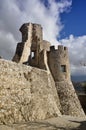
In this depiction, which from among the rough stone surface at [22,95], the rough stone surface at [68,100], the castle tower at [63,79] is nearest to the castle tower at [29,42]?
the castle tower at [63,79]

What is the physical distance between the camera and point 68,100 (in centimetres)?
2231

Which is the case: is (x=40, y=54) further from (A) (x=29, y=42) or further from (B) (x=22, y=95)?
(B) (x=22, y=95)

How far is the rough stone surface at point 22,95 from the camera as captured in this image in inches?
532

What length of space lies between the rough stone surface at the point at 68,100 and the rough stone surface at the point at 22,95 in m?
3.26

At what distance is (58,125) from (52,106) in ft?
15.1

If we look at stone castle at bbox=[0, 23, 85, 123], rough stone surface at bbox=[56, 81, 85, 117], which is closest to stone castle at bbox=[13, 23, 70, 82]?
stone castle at bbox=[0, 23, 85, 123]

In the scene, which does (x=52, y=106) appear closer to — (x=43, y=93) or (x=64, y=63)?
(x=43, y=93)

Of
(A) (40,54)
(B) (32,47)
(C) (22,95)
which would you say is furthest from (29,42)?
(C) (22,95)

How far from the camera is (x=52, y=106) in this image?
1827cm

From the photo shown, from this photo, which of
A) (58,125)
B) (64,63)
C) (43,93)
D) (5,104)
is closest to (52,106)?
(43,93)

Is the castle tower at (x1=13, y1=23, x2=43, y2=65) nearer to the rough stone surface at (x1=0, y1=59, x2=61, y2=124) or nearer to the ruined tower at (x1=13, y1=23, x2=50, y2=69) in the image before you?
the ruined tower at (x1=13, y1=23, x2=50, y2=69)

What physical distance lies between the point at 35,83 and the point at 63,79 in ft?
24.6

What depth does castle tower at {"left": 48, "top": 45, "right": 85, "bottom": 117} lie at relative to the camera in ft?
71.6

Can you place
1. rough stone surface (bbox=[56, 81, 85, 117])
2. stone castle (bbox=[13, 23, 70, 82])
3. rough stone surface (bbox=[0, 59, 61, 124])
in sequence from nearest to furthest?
rough stone surface (bbox=[0, 59, 61, 124])
rough stone surface (bbox=[56, 81, 85, 117])
stone castle (bbox=[13, 23, 70, 82])
